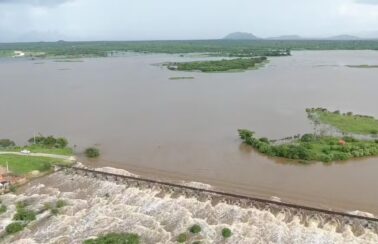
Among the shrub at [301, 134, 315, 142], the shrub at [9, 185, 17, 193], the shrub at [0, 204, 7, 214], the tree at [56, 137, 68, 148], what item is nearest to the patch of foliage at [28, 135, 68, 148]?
the tree at [56, 137, 68, 148]

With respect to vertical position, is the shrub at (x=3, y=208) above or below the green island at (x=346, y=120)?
below

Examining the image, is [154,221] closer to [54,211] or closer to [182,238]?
[182,238]

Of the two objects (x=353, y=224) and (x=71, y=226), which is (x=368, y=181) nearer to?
(x=353, y=224)

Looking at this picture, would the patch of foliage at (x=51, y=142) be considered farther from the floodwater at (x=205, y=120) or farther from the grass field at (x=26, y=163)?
the grass field at (x=26, y=163)

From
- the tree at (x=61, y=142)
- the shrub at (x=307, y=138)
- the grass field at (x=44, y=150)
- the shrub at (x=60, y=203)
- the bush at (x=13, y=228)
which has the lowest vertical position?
the bush at (x=13, y=228)

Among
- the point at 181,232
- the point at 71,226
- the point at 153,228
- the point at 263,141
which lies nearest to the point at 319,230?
the point at 181,232

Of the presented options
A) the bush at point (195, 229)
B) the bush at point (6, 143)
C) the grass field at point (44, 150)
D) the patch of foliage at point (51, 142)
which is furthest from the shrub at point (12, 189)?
the bush at point (195, 229)
